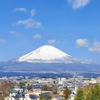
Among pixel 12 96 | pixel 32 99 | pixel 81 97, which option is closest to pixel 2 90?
pixel 12 96

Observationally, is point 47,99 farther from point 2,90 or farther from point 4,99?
point 2,90

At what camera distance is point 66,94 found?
2905 cm

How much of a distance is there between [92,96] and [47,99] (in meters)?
9.60

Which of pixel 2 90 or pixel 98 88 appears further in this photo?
pixel 2 90

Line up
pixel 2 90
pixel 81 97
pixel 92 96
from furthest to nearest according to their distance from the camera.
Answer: pixel 2 90, pixel 81 97, pixel 92 96

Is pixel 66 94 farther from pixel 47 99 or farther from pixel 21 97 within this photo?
pixel 21 97

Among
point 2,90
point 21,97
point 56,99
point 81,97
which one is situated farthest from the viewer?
point 2,90

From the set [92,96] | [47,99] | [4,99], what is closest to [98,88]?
[92,96]

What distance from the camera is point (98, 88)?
74.7 feet

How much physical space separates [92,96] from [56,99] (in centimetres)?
1016

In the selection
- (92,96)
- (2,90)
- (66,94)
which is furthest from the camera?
(2,90)

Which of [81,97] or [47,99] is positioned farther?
[47,99]

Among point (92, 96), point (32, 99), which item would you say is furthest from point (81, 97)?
point (32, 99)

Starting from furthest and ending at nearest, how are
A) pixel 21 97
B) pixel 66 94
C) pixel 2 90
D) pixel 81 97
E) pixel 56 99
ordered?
pixel 2 90 < pixel 21 97 < pixel 56 99 < pixel 66 94 < pixel 81 97
